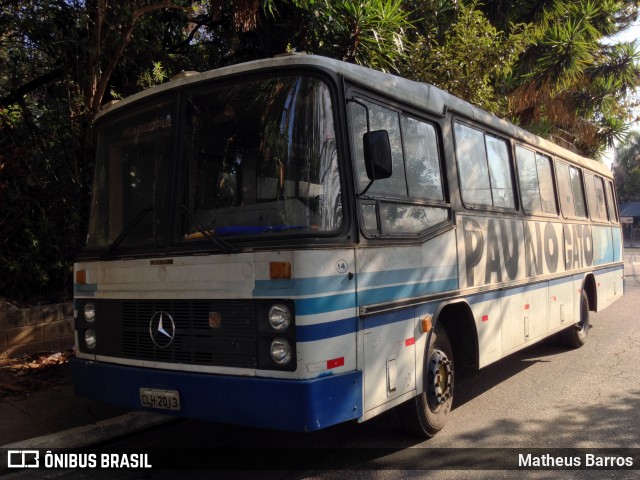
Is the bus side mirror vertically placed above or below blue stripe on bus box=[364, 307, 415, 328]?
above

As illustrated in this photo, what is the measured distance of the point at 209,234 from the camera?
3.86 m

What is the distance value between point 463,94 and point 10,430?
7.58m

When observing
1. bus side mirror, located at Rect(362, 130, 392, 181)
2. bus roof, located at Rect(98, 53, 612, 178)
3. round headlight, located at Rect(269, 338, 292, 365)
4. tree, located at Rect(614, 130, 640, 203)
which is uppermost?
tree, located at Rect(614, 130, 640, 203)

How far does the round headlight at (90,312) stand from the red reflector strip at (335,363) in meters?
2.14

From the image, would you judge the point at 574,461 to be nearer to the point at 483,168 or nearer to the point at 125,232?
the point at 483,168

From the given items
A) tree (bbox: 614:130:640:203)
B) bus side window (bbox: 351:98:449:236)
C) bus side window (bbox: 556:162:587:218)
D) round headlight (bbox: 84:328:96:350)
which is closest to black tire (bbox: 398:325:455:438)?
bus side window (bbox: 351:98:449:236)

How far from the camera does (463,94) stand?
902cm

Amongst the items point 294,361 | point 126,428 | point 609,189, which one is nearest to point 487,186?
point 294,361

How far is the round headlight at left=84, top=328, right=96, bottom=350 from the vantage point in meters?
Result: 4.55

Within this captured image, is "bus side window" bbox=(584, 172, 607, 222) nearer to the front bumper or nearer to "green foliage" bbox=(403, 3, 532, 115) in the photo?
"green foliage" bbox=(403, 3, 532, 115)

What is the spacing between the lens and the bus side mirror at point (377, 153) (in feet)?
12.5

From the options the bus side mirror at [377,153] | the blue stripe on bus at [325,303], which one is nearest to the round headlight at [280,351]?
the blue stripe on bus at [325,303]

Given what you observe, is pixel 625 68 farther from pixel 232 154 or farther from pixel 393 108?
pixel 232 154

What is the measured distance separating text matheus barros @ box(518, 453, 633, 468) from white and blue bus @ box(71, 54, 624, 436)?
0.79 metres
